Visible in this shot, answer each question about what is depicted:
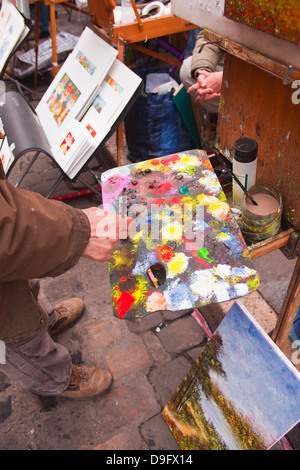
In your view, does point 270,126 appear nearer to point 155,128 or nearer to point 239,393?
point 239,393

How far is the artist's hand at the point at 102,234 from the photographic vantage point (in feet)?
3.87

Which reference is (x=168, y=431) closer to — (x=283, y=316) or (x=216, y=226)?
(x=283, y=316)

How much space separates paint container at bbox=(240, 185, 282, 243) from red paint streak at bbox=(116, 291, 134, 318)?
0.47 meters

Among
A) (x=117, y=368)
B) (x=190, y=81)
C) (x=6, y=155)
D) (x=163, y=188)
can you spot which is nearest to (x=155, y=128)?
(x=190, y=81)

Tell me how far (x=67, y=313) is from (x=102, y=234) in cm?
112

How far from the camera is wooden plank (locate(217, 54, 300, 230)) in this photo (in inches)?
46.9

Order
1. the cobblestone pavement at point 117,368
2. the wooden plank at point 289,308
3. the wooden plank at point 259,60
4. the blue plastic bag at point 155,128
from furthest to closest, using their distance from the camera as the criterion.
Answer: the blue plastic bag at point 155,128
the cobblestone pavement at point 117,368
the wooden plank at point 289,308
the wooden plank at point 259,60

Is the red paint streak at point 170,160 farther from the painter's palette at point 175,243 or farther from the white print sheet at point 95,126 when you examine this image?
the white print sheet at point 95,126

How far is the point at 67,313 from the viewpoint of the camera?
2.16 metres

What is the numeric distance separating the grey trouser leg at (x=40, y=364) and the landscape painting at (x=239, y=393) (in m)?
0.56

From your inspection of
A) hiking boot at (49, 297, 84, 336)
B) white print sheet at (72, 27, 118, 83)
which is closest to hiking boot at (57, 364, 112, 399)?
hiking boot at (49, 297, 84, 336)

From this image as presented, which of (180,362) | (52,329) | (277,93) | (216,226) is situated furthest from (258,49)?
(52,329)

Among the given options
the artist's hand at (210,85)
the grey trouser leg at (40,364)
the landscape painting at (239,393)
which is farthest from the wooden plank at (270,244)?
the artist's hand at (210,85)

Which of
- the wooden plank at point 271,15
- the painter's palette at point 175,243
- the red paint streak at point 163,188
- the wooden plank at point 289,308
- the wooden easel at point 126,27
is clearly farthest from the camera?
the wooden easel at point 126,27
